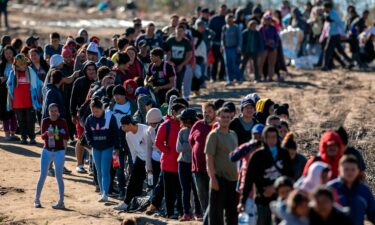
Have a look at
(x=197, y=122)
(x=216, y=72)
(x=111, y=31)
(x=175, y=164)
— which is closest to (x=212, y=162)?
(x=197, y=122)

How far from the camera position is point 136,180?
17797mm

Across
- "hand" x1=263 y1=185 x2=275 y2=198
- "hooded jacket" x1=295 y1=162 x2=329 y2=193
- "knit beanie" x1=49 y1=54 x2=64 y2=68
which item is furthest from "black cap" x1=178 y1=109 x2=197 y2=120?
"knit beanie" x1=49 y1=54 x2=64 y2=68

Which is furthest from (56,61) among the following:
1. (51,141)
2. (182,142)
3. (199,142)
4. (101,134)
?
(199,142)

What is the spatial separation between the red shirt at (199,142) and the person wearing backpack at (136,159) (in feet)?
6.28

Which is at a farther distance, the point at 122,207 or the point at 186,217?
the point at 122,207

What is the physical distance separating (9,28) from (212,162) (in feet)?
96.0

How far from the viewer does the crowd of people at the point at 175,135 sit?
42.8 ft

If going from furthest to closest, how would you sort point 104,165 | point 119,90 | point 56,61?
point 56,61 < point 119,90 < point 104,165

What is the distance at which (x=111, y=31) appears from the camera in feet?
143

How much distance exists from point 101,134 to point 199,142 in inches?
107

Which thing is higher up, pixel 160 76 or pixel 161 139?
pixel 160 76

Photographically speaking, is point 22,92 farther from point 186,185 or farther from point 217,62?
point 217,62

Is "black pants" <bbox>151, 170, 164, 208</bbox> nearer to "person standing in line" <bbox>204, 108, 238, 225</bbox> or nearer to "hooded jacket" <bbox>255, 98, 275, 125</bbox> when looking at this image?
"hooded jacket" <bbox>255, 98, 275, 125</bbox>

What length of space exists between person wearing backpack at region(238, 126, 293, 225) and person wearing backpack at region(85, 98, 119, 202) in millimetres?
4221
